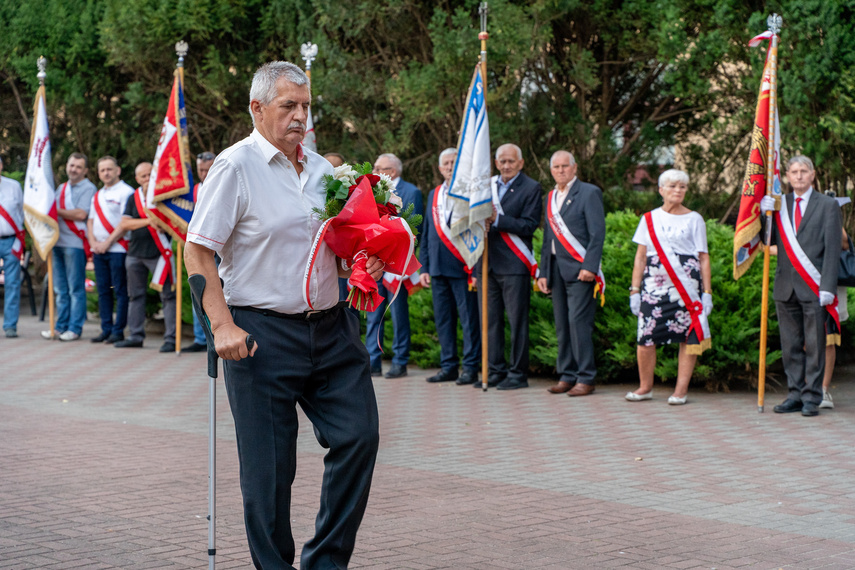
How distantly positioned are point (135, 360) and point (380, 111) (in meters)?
4.86

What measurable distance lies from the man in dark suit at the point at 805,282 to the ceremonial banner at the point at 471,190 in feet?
8.38

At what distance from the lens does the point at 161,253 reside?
1285 centimetres

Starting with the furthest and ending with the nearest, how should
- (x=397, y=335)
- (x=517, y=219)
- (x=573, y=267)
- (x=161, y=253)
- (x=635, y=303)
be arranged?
(x=161, y=253) → (x=397, y=335) → (x=517, y=219) → (x=573, y=267) → (x=635, y=303)

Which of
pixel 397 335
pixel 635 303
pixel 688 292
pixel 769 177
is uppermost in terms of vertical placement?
pixel 769 177

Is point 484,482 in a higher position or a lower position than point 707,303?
lower

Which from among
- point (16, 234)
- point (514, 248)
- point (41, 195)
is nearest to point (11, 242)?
point (16, 234)

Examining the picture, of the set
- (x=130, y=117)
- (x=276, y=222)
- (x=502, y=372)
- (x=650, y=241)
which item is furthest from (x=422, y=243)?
(x=130, y=117)

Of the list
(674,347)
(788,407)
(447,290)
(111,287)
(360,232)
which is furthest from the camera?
(111,287)

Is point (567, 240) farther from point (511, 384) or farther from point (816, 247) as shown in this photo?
point (816, 247)

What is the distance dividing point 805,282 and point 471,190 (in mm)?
3133

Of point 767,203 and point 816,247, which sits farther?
point 767,203

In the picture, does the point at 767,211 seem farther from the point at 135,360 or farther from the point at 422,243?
the point at 135,360

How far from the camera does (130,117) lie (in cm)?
1788

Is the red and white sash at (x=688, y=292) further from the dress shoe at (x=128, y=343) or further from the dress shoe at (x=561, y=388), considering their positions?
the dress shoe at (x=128, y=343)
